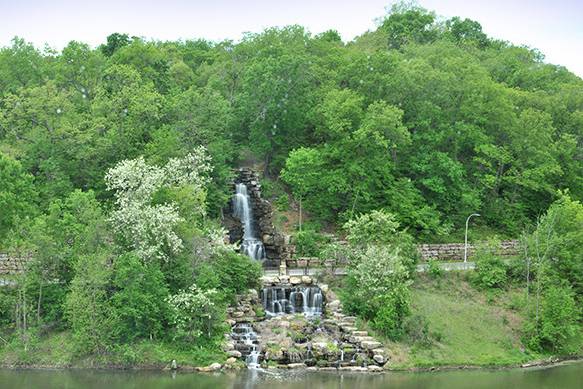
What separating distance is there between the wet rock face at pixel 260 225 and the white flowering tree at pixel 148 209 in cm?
877

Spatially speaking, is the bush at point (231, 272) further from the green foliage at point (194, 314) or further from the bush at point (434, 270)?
the bush at point (434, 270)

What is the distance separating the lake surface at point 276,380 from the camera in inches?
1571

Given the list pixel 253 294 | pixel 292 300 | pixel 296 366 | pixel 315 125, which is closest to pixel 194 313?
pixel 253 294

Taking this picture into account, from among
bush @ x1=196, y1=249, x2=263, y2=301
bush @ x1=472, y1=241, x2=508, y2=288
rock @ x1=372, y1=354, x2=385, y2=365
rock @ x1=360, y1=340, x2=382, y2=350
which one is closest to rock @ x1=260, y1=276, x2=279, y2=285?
bush @ x1=196, y1=249, x2=263, y2=301

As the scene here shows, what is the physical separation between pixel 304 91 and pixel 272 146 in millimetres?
5433

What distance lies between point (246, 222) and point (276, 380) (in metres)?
21.2

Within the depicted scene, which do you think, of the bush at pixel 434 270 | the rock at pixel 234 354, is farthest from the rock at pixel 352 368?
the bush at pixel 434 270

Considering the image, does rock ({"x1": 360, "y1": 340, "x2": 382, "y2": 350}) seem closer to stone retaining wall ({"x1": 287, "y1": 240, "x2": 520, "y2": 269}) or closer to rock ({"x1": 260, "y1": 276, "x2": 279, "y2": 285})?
rock ({"x1": 260, "y1": 276, "x2": 279, "y2": 285})

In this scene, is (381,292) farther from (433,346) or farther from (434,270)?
(434,270)

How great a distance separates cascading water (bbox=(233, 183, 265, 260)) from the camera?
5838 cm

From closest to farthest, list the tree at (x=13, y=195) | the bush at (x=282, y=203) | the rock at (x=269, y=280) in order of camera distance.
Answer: the tree at (x=13, y=195), the rock at (x=269, y=280), the bush at (x=282, y=203)

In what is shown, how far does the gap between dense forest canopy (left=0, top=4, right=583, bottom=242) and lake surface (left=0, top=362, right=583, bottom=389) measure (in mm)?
16900

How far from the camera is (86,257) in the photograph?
45.0 meters

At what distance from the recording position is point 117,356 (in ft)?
144
